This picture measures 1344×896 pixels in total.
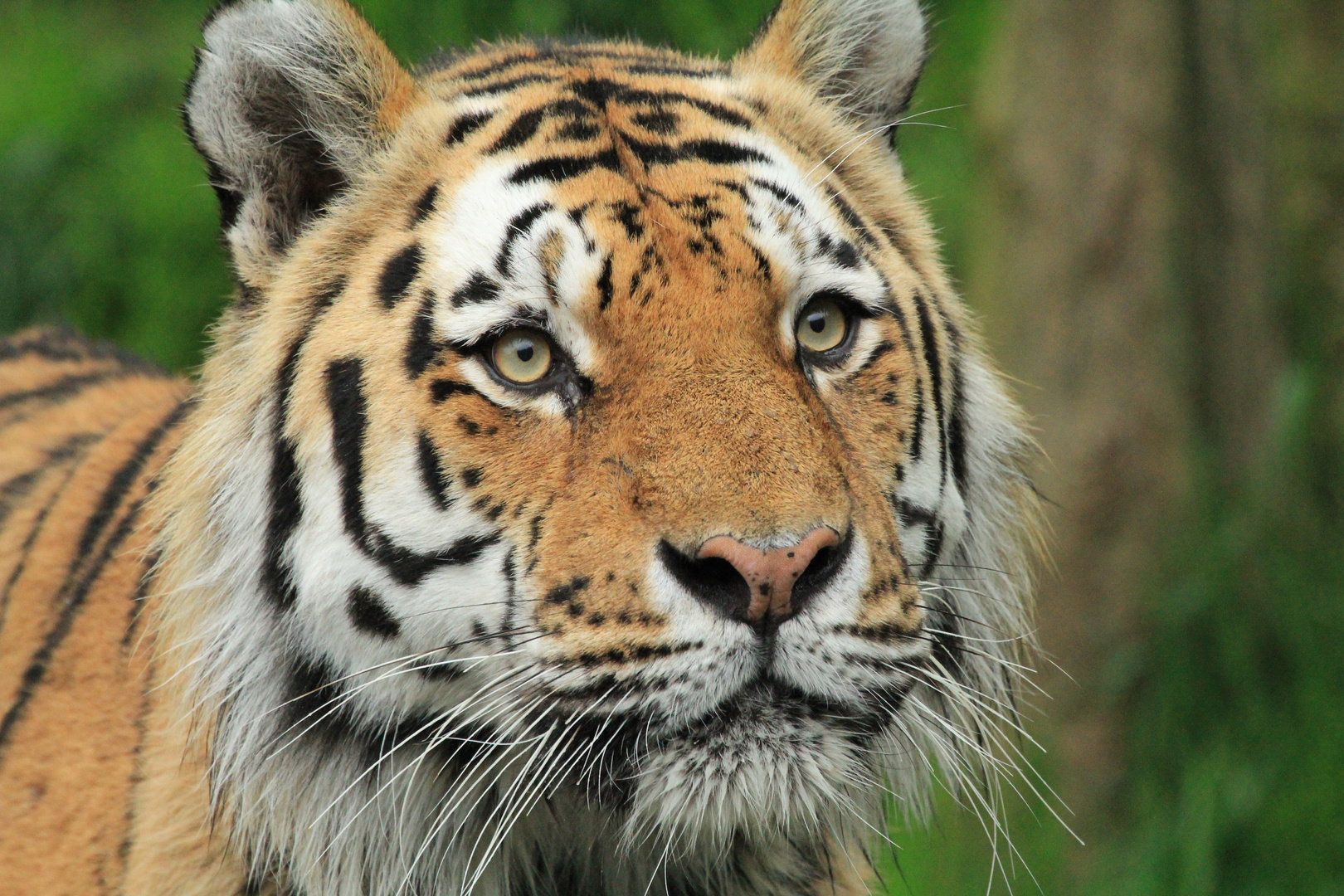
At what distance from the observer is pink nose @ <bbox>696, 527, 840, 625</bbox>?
1666mm

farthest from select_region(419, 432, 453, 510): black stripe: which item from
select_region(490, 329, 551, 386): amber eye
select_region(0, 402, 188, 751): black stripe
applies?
select_region(0, 402, 188, 751): black stripe

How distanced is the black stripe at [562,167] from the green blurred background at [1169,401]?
2.48 meters

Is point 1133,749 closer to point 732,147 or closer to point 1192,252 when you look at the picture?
point 1192,252

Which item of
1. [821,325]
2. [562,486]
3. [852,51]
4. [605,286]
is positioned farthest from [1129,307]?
A: [562,486]

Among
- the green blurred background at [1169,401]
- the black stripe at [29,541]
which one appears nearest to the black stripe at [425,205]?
the black stripe at [29,541]

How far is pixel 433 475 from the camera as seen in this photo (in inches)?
75.9

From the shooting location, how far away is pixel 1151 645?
4.17 metres

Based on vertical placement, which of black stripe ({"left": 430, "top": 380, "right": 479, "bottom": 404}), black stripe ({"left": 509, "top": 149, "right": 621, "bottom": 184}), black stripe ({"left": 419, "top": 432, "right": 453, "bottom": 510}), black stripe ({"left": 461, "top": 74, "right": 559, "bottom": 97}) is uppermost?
black stripe ({"left": 461, "top": 74, "right": 559, "bottom": 97})

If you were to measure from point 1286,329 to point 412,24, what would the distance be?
3042 mm

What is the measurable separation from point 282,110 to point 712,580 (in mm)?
1080

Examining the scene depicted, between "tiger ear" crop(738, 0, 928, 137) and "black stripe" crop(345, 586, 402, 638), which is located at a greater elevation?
"tiger ear" crop(738, 0, 928, 137)

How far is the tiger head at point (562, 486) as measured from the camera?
1.76 meters

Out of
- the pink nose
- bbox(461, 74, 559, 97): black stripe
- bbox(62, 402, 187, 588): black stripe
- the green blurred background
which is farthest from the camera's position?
the green blurred background

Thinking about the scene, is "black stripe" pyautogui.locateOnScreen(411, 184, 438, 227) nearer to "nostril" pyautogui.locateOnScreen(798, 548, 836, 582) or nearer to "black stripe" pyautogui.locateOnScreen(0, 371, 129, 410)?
"nostril" pyautogui.locateOnScreen(798, 548, 836, 582)
